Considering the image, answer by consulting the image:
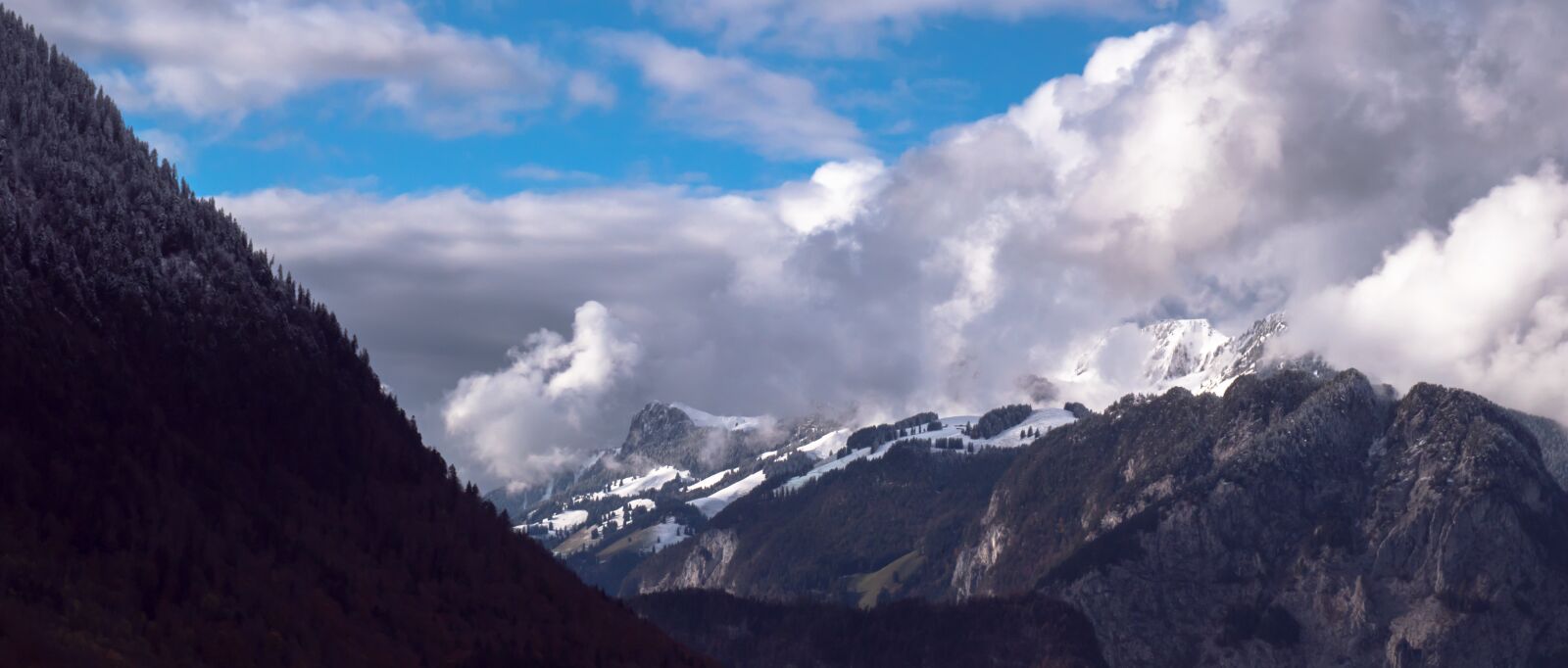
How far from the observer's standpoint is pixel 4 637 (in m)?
200

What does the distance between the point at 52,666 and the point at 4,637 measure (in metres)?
6.13

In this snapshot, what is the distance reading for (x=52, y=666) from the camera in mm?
198375
